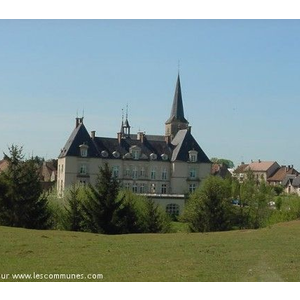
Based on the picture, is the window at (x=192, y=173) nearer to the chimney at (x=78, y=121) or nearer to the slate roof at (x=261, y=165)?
the chimney at (x=78, y=121)

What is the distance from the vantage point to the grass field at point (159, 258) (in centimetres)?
1443

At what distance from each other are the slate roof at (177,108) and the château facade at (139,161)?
8019 mm

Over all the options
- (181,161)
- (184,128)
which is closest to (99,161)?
(181,161)

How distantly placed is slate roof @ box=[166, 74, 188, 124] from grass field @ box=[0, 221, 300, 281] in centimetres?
5969

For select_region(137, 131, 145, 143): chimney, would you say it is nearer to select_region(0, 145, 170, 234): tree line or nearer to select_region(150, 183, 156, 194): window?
select_region(150, 183, 156, 194): window

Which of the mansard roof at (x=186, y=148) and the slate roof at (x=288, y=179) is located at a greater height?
the mansard roof at (x=186, y=148)

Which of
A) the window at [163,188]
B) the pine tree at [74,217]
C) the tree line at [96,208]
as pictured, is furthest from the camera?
the window at [163,188]

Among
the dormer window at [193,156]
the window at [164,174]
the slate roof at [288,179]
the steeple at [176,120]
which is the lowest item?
the window at [164,174]

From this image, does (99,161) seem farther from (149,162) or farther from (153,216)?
(153,216)

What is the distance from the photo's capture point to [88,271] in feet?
48.9

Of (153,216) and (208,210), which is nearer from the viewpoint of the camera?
(153,216)

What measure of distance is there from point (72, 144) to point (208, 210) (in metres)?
28.9

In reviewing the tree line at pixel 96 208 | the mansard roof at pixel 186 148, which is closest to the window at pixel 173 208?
the mansard roof at pixel 186 148

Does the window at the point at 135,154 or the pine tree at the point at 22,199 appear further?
the window at the point at 135,154
